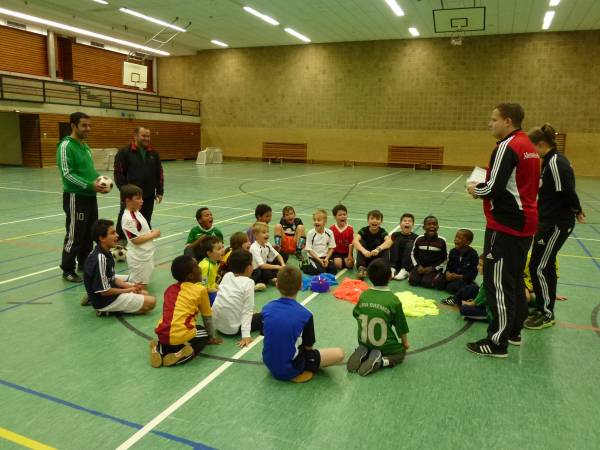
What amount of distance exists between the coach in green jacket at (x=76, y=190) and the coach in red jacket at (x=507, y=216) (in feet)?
14.0

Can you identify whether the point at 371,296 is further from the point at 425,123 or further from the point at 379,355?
the point at 425,123

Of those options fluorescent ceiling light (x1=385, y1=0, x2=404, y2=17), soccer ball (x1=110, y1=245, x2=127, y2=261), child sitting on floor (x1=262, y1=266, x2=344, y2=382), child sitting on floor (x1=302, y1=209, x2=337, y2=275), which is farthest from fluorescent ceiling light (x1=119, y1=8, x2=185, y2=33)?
child sitting on floor (x1=262, y1=266, x2=344, y2=382)

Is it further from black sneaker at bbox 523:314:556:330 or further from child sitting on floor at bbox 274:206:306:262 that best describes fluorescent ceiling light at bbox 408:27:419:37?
black sneaker at bbox 523:314:556:330

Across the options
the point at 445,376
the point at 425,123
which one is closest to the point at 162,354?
the point at 445,376

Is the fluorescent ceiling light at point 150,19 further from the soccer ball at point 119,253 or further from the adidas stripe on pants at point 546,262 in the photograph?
the adidas stripe on pants at point 546,262

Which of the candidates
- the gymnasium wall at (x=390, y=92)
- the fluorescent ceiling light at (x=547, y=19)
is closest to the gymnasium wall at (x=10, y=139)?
the gymnasium wall at (x=390, y=92)

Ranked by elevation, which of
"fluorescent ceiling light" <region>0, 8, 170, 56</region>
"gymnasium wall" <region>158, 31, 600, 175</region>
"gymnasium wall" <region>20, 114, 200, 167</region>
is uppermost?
"fluorescent ceiling light" <region>0, 8, 170, 56</region>

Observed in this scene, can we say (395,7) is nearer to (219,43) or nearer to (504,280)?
(219,43)

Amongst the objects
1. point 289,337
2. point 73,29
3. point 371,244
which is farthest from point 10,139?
point 289,337

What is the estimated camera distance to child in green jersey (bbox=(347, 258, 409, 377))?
336cm

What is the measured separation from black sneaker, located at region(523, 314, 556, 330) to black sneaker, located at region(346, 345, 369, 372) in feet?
5.99

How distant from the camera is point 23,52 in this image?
2275cm

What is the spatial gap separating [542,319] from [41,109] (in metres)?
22.5

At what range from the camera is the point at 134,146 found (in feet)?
21.7
